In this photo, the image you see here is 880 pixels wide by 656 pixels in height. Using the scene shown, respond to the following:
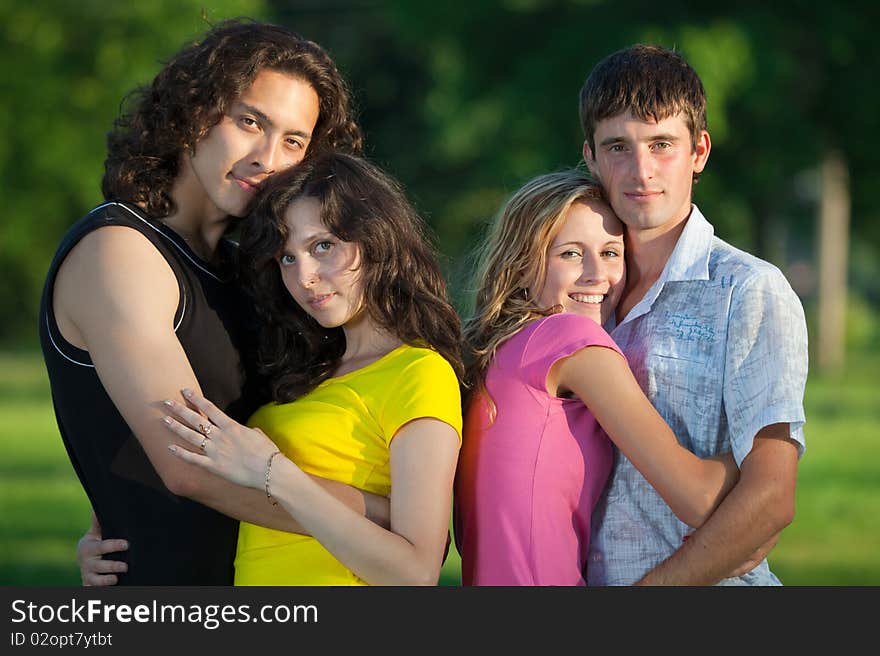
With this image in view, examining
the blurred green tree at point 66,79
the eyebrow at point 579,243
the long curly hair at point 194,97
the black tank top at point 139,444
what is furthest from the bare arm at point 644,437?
the blurred green tree at point 66,79

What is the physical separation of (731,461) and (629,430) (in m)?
0.32

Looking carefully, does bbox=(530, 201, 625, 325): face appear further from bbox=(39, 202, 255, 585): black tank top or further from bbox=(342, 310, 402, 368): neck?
bbox=(39, 202, 255, 585): black tank top

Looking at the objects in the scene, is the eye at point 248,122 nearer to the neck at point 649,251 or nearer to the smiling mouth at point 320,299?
the smiling mouth at point 320,299

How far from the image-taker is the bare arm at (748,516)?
10.9ft

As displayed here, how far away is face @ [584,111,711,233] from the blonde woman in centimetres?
11

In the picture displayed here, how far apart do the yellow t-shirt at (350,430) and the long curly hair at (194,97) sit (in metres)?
0.82


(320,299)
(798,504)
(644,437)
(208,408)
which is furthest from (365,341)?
(798,504)

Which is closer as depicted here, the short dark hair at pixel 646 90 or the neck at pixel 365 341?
the neck at pixel 365 341

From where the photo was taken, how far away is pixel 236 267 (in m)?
3.77

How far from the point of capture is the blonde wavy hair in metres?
3.64

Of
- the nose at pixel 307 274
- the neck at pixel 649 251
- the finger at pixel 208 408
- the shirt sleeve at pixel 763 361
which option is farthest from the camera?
the neck at pixel 649 251

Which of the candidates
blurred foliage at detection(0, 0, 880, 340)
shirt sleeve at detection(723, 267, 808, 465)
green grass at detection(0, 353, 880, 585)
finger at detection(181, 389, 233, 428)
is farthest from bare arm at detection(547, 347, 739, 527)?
blurred foliage at detection(0, 0, 880, 340)

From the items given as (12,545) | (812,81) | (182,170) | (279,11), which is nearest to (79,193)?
(279,11)

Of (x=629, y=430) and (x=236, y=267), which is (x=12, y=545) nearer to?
(x=236, y=267)
